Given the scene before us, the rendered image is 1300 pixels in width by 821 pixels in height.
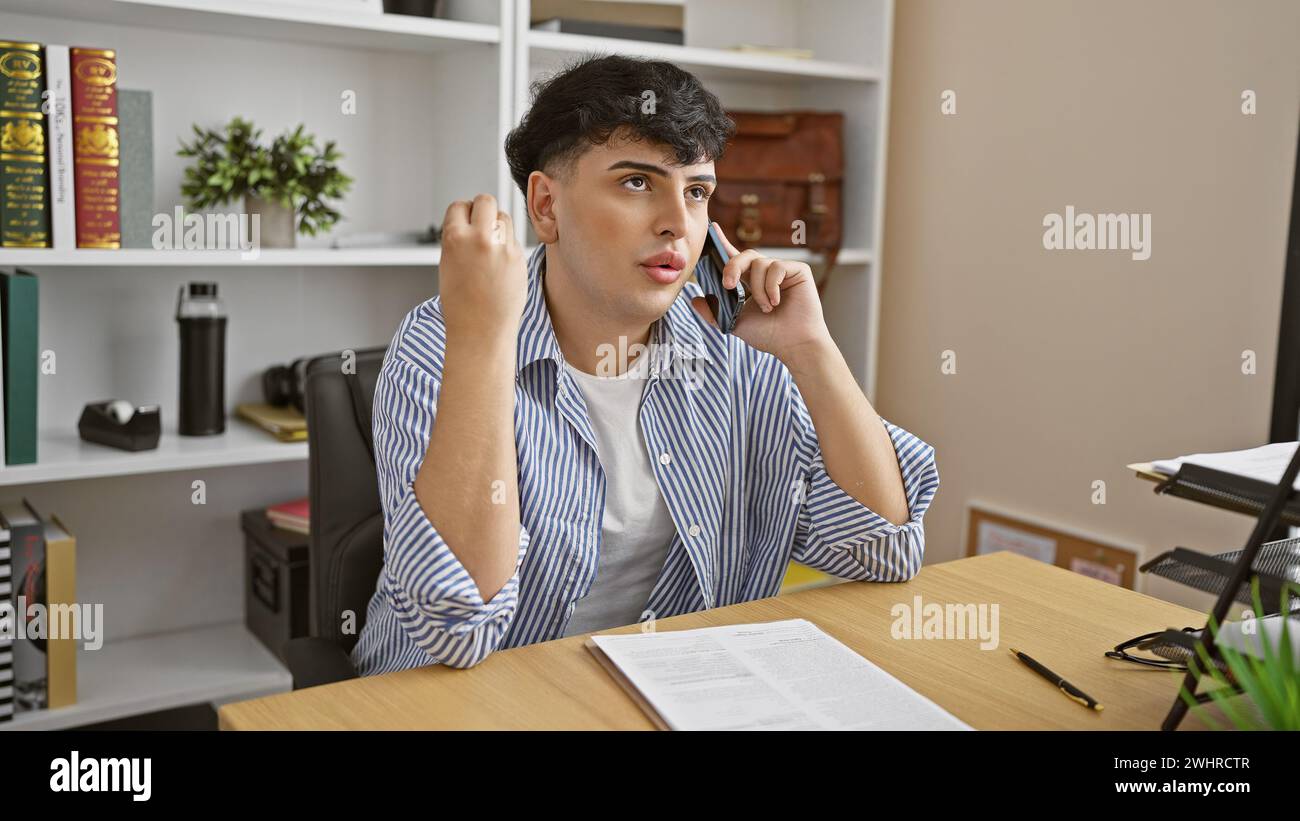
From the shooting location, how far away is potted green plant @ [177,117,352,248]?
2.02 m

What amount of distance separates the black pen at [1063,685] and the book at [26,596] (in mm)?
1586

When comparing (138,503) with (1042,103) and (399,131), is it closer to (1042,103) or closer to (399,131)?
(399,131)

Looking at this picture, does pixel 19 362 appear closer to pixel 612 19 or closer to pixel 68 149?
pixel 68 149

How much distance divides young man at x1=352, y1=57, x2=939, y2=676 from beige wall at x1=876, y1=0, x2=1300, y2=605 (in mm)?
1067

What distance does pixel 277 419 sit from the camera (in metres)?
2.11

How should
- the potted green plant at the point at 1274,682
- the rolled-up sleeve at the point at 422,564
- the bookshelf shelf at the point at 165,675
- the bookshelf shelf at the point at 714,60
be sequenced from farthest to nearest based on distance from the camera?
the bookshelf shelf at the point at 714,60 < the bookshelf shelf at the point at 165,675 < the rolled-up sleeve at the point at 422,564 < the potted green plant at the point at 1274,682

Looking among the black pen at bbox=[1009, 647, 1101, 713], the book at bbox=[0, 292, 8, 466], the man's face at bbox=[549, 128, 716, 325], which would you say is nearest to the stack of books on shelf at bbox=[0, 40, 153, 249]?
the book at bbox=[0, 292, 8, 466]

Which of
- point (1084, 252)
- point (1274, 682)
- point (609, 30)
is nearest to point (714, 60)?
point (609, 30)

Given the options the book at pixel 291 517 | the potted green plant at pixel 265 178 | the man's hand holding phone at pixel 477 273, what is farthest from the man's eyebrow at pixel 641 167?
the book at pixel 291 517

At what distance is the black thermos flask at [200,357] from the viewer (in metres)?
2.02

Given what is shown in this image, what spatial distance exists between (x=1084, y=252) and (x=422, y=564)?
1714 mm

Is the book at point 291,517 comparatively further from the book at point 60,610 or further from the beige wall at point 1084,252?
the beige wall at point 1084,252

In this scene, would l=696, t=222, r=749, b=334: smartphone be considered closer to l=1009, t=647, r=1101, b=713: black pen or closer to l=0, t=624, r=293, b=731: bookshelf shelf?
l=1009, t=647, r=1101, b=713: black pen
